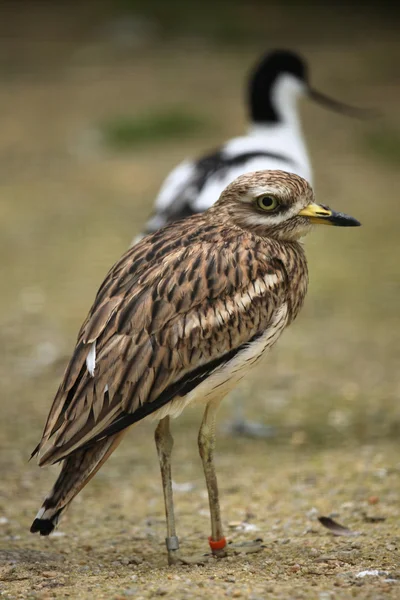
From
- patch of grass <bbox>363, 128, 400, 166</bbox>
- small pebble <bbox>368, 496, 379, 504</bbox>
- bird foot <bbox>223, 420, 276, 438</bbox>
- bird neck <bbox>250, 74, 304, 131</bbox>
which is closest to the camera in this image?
small pebble <bbox>368, 496, 379, 504</bbox>

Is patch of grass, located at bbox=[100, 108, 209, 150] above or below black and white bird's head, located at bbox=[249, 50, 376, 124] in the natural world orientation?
above

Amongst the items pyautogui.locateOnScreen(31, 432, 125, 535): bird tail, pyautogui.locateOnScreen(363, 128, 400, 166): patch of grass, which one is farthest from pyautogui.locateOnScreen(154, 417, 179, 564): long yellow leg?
pyautogui.locateOnScreen(363, 128, 400, 166): patch of grass

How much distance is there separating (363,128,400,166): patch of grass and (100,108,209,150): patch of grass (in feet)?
7.07

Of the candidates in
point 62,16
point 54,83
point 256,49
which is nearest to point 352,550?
point 54,83

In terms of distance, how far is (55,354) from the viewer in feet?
24.8

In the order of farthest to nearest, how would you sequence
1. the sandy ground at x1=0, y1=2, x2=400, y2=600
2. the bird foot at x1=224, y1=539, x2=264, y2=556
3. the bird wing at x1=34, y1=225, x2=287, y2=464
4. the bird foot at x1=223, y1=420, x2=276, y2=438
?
the bird foot at x1=223, y1=420, x2=276, y2=438 < the bird foot at x1=224, y1=539, x2=264, y2=556 < the sandy ground at x1=0, y1=2, x2=400, y2=600 < the bird wing at x1=34, y1=225, x2=287, y2=464

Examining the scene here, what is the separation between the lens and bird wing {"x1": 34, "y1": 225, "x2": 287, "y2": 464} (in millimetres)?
4039

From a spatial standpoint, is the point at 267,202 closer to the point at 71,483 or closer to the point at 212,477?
the point at 212,477

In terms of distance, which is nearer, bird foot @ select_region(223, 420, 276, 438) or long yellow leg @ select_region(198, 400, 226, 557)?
long yellow leg @ select_region(198, 400, 226, 557)

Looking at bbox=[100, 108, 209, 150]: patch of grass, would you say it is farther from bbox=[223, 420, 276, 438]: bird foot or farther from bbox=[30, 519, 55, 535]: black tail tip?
bbox=[30, 519, 55, 535]: black tail tip

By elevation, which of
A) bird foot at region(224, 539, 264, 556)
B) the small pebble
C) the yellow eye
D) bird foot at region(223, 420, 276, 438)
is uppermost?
the yellow eye

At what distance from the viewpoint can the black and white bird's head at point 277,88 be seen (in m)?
8.26

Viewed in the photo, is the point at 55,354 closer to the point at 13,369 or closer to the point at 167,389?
the point at 13,369

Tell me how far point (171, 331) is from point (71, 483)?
2.27 feet
